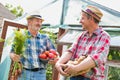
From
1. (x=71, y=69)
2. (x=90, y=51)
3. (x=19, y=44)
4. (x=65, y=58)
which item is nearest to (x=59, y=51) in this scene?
(x=19, y=44)

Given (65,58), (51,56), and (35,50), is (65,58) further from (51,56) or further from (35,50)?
(35,50)

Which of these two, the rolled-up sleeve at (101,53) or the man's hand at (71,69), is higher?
the rolled-up sleeve at (101,53)

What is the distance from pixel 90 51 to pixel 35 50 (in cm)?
119

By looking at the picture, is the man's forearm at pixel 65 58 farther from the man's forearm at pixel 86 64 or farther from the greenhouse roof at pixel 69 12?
the greenhouse roof at pixel 69 12

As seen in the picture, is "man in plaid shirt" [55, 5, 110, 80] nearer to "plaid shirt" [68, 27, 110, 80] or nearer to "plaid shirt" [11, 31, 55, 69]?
"plaid shirt" [68, 27, 110, 80]

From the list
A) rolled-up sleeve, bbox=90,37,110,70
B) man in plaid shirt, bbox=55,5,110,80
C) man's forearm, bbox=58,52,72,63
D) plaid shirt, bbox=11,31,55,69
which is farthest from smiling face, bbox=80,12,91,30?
plaid shirt, bbox=11,31,55,69

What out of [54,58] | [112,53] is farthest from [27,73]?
[112,53]

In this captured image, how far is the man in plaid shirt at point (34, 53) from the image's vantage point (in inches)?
135

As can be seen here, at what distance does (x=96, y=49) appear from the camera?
2.41m

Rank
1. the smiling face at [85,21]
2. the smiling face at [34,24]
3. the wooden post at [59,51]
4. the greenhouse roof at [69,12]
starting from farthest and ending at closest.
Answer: the wooden post at [59,51] → the greenhouse roof at [69,12] → the smiling face at [34,24] → the smiling face at [85,21]

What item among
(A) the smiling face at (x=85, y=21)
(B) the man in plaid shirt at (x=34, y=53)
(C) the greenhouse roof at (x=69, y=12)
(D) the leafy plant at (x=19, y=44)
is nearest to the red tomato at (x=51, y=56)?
(B) the man in plaid shirt at (x=34, y=53)

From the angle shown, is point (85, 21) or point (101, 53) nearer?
point (101, 53)

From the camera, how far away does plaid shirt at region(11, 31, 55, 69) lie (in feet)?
11.2

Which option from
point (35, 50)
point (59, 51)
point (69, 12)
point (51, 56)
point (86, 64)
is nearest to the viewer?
point (86, 64)
